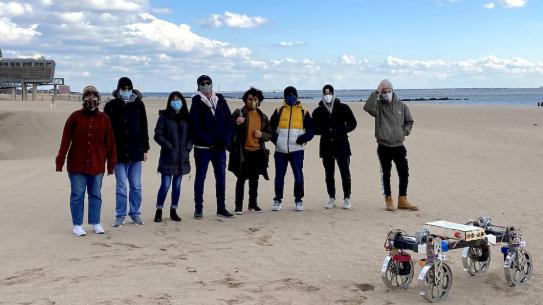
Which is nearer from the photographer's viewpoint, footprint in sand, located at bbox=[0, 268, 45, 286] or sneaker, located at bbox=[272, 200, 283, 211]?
footprint in sand, located at bbox=[0, 268, 45, 286]

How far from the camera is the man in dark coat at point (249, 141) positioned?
363 inches

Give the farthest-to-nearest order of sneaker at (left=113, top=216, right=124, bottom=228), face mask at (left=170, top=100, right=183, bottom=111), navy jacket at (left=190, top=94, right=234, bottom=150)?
1. navy jacket at (left=190, top=94, right=234, bottom=150)
2. face mask at (left=170, top=100, right=183, bottom=111)
3. sneaker at (left=113, top=216, right=124, bottom=228)

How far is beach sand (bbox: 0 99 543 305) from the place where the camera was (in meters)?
5.48

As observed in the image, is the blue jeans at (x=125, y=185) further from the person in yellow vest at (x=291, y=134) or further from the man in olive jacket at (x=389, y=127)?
the man in olive jacket at (x=389, y=127)

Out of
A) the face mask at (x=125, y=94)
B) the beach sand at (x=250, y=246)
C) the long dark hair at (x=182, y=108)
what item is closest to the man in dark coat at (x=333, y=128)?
the beach sand at (x=250, y=246)

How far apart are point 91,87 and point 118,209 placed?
1718mm

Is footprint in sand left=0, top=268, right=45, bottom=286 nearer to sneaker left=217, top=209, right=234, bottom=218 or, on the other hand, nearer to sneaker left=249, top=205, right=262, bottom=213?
A: sneaker left=217, top=209, right=234, bottom=218

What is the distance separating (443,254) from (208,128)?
4.28 meters

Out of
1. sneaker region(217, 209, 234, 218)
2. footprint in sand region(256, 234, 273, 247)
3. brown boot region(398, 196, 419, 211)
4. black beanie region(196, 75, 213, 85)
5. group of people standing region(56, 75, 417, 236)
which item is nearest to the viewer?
footprint in sand region(256, 234, 273, 247)

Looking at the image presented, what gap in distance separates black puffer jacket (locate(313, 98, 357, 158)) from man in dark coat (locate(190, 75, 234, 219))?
1.57 metres

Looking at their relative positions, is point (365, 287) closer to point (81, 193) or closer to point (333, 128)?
point (81, 193)

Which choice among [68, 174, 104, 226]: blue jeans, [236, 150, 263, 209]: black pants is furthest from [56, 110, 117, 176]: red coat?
[236, 150, 263, 209]: black pants

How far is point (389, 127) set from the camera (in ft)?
31.0

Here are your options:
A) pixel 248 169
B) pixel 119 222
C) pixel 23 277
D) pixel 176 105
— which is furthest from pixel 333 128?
pixel 23 277
